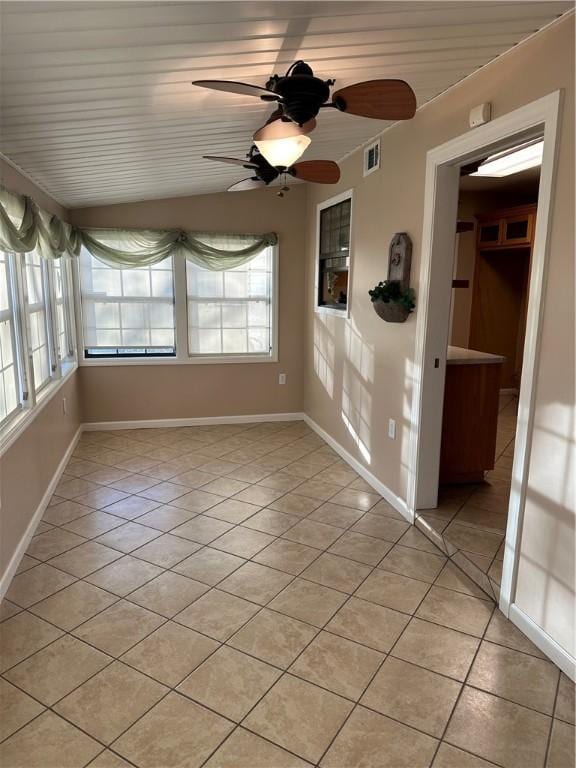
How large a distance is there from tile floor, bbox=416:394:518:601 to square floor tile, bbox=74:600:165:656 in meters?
1.65

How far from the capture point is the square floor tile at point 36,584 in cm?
253

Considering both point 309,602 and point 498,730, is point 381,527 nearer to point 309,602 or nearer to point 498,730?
point 309,602

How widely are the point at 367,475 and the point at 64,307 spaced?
3.27 m

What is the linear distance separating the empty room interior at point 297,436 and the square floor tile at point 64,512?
3cm

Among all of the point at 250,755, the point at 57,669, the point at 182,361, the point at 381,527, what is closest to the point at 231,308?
the point at 182,361

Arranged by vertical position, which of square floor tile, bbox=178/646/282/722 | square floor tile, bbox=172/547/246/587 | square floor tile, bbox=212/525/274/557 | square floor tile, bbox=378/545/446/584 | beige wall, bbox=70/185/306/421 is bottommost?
square floor tile, bbox=178/646/282/722

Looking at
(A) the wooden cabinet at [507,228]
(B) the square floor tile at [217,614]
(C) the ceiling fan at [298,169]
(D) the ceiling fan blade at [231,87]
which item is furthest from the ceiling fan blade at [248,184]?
(A) the wooden cabinet at [507,228]

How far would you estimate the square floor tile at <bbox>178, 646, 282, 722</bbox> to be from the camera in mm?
1909

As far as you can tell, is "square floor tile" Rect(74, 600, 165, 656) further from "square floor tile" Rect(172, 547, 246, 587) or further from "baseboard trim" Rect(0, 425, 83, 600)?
"baseboard trim" Rect(0, 425, 83, 600)

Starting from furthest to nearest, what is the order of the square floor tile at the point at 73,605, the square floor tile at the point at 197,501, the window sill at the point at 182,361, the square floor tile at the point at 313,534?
1. the window sill at the point at 182,361
2. the square floor tile at the point at 197,501
3. the square floor tile at the point at 313,534
4. the square floor tile at the point at 73,605

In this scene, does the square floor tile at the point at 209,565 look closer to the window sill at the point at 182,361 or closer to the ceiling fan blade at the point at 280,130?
the ceiling fan blade at the point at 280,130

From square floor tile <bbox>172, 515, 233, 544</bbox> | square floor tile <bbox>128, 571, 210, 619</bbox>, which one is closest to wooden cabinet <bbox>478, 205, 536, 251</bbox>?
square floor tile <bbox>172, 515, 233, 544</bbox>

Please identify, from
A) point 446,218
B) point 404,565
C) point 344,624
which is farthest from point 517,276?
point 344,624

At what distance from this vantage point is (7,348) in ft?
9.74
